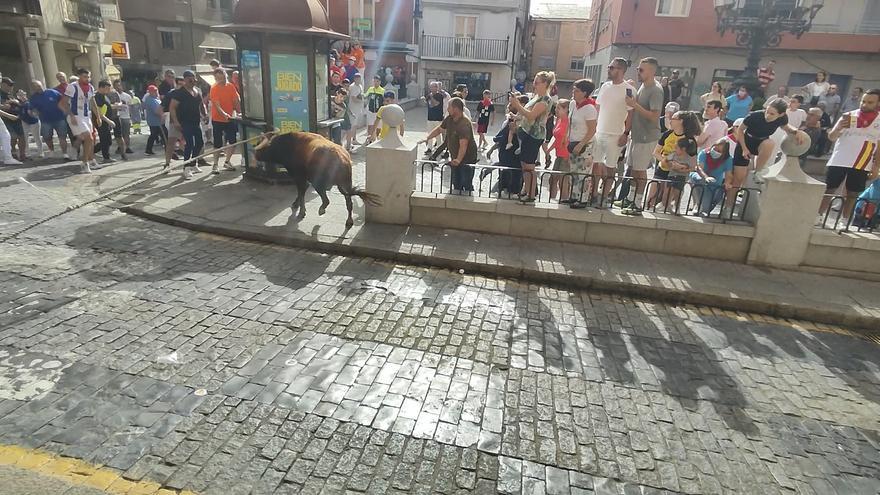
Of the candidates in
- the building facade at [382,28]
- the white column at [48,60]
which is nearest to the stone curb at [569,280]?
the white column at [48,60]

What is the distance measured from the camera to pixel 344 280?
19.2 ft

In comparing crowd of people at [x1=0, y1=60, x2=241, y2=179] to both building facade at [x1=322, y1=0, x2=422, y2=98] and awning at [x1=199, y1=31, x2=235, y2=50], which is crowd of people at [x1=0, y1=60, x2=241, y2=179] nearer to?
building facade at [x1=322, y1=0, x2=422, y2=98]

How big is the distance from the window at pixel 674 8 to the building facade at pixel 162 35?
81.4 feet

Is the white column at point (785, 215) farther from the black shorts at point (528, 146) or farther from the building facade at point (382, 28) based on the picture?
the building facade at point (382, 28)

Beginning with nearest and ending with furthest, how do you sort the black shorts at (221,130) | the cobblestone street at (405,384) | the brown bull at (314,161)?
the cobblestone street at (405,384) → the brown bull at (314,161) → the black shorts at (221,130)

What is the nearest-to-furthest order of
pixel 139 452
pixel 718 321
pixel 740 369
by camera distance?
pixel 139 452, pixel 740 369, pixel 718 321

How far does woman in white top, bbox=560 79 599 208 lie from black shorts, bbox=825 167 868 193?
3756 millimetres

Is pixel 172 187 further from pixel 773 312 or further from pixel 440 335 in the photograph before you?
pixel 773 312

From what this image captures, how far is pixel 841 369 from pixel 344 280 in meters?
5.05

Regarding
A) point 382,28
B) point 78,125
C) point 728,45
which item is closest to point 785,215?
point 78,125

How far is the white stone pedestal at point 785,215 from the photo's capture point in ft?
20.7

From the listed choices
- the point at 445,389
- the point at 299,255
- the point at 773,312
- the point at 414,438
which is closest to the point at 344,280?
the point at 299,255

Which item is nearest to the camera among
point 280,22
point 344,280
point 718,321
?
point 718,321

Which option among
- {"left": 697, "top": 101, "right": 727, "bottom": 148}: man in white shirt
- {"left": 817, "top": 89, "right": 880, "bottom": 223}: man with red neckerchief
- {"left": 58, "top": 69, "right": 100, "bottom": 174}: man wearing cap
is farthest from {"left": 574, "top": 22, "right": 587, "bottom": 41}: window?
{"left": 58, "top": 69, "right": 100, "bottom": 174}: man wearing cap
